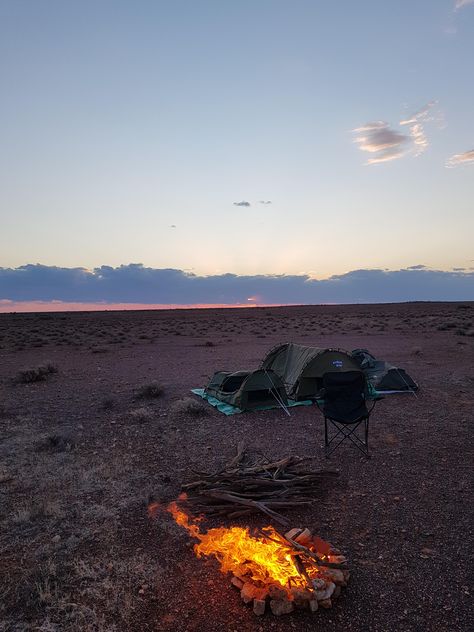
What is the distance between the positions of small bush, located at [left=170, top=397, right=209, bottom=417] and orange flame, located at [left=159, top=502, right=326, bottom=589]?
4921 mm

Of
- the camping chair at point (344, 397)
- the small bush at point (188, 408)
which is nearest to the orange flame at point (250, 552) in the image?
the camping chair at point (344, 397)

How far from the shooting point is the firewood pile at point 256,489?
6.13 metres

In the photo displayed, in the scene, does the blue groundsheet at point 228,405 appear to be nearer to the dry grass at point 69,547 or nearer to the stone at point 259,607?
the dry grass at point 69,547

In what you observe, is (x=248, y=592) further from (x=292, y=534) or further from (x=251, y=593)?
(x=292, y=534)

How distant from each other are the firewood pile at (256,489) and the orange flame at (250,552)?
33 centimetres

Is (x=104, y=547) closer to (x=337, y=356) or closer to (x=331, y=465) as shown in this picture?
(x=331, y=465)

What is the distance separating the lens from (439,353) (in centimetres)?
2072

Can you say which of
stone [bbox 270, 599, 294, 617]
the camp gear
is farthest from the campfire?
the camp gear

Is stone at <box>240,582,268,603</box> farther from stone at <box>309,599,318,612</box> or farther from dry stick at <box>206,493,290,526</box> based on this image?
dry stick at <box>206,493,290,526</box>

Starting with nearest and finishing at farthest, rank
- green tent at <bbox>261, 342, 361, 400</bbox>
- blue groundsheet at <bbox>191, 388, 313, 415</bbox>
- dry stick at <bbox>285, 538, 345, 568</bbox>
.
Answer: dry stick at <bbox>285, 538, 345, 568</bbox>, blue groundsheet at <bbox>191, 388, 313, 415</bbox>, green tent at <bbox>261, 342, 361, 400</bbox>

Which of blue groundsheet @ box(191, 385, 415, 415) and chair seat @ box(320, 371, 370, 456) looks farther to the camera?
blue groundsheet @ box(191, 385, 415, 415)

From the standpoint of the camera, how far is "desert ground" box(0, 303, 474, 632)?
432 centimetres

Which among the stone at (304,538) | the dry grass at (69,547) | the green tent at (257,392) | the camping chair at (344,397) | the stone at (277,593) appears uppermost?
the camping chair at (344,397)

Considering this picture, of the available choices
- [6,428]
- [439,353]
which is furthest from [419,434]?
[439,353]
